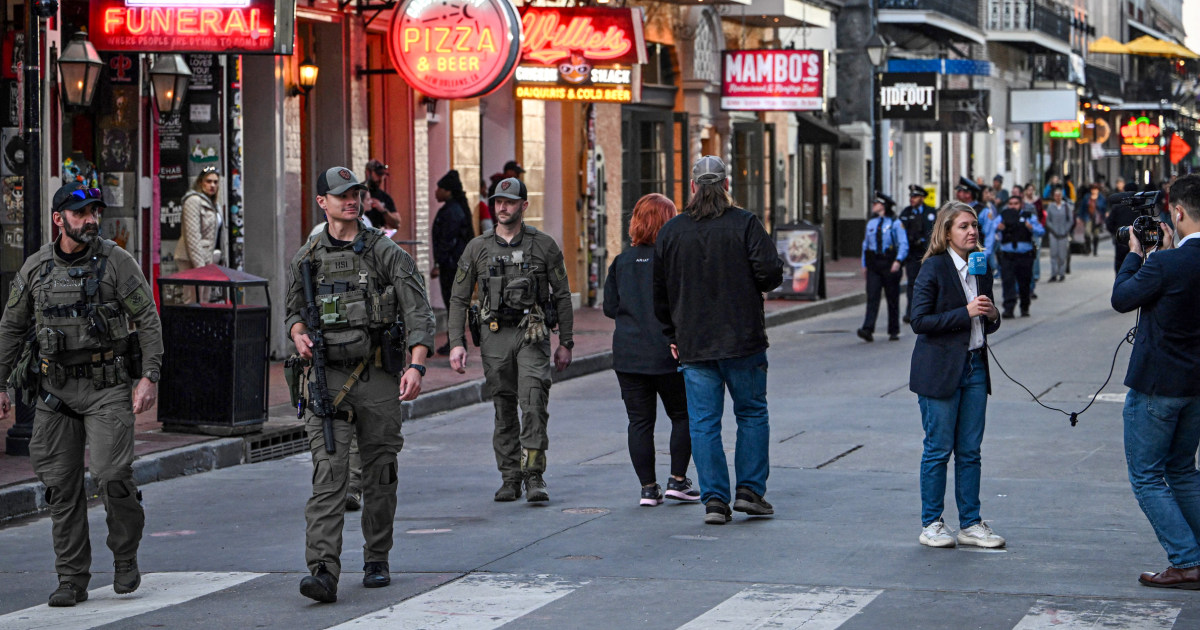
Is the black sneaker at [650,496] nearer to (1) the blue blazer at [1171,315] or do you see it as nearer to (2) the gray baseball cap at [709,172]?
(2) the gray baseball cap at [709,172]

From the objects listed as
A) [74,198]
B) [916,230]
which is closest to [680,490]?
[74,198]

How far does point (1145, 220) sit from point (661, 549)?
267cm

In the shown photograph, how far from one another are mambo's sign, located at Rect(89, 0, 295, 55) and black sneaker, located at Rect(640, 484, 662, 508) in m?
5.97

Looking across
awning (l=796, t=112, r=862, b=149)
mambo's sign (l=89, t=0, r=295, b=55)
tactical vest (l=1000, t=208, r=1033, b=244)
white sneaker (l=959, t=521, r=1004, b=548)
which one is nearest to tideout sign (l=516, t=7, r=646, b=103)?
tactical vest (l=1000, t=208, r=1033, b=244)

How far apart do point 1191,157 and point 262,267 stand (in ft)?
283

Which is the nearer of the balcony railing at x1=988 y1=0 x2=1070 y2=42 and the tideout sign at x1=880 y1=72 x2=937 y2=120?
the tideout sign at x1=880 y1=72 x2=937 y2=120

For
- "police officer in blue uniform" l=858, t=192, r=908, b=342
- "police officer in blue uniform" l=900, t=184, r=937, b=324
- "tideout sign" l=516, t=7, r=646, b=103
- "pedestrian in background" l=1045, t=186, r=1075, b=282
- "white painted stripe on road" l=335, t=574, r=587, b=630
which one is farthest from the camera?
"pedestrian in background" l=1045, t=186, r=1075, b=282

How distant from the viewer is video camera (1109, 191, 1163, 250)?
7.45 meters

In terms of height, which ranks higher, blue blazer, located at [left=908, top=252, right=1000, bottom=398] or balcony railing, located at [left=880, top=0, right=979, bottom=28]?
balcony railing, located at [left=880, top=0, right=979, bottom=28]

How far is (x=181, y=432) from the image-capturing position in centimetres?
1245

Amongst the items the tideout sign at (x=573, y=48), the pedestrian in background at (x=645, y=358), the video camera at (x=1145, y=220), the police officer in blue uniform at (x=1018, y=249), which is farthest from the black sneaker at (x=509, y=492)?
the police officer in blue uniform at (x=1018, y=249)

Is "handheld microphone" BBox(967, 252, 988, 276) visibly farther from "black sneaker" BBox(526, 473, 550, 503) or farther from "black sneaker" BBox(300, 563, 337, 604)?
"black sneaker" BBox(300, 563, 337, 604)

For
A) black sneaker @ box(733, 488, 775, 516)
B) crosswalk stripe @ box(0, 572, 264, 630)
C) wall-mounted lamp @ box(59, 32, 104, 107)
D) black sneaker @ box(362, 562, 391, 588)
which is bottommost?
crosswalk stripe @ box(0, 572, 264, 630)

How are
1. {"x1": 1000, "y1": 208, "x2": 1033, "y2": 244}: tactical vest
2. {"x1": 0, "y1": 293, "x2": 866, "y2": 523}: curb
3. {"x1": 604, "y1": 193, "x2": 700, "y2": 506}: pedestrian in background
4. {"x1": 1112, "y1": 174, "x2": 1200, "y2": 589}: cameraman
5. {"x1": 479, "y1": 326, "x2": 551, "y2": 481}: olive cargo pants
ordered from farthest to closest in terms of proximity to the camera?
{"x1": 1000, "y1": 208, "x2": 1033, "y2": 244}: tactical vest, {"x1": 0, "y1": 293, "x2": 866, "y2": 523}: curb, {"x1": 479, "y1": 326, "x2": 551, "y2": 481}: olive cargo pants, {"x1": 604, "y1": 193, "x2": 700, "y2": 506}: pedestrian in background, {"x1": 1112, "y1": 174, "x2": 1200, "y2": 589}: cameraman
